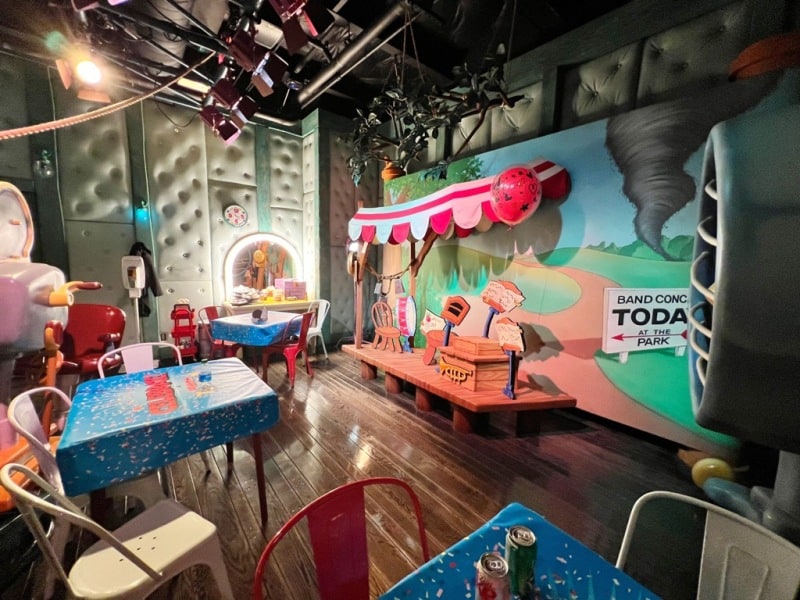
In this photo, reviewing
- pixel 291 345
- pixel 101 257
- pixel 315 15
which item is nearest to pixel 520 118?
pixel 315 15

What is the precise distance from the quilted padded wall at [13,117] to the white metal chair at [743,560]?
6.62m

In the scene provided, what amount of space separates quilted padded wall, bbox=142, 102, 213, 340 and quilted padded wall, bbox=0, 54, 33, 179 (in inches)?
47.0

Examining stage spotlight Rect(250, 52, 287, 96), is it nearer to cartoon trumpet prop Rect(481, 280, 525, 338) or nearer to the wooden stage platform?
cartoon trumpet prop Rect(481, 280, 525, 338)

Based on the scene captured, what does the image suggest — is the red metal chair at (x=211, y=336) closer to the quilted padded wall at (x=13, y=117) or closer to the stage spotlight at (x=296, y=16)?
the quilted padded wall at (x=13, y=117)

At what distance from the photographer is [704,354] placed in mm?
1387

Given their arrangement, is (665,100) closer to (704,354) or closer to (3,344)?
(704,354)

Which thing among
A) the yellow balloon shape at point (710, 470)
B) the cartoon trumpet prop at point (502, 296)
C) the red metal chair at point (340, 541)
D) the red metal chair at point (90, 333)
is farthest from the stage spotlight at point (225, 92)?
the yellow balloon shape at point (710, 470)

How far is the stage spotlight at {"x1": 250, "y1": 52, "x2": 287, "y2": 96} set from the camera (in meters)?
3.02

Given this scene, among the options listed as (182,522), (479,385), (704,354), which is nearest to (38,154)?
(182,522)

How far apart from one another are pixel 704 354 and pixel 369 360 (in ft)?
11.2

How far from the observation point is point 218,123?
12.6ft

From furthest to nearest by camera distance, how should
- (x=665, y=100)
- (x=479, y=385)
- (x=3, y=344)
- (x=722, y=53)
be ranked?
(x=479, y=385) < (x=665, y=100) < (x=722, y=53) < (x=3, y=344)

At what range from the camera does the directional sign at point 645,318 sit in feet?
8.84

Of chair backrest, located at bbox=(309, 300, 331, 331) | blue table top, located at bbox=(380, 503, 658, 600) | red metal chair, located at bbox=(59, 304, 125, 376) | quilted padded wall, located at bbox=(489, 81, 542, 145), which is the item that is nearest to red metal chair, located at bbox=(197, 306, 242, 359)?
red metal chair, located at bbox=(59, 304, 125, 376)
